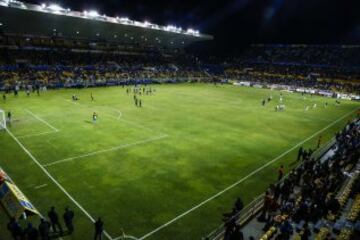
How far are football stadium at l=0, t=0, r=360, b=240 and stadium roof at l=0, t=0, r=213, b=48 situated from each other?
1.25 feet

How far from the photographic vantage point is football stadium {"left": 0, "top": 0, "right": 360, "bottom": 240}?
1411 cm

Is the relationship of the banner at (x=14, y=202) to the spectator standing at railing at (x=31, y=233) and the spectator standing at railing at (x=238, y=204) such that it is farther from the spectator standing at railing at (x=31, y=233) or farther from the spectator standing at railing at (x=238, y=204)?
the spectator standing at railing at (x=238, y=204)

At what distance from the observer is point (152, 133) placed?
2991cm

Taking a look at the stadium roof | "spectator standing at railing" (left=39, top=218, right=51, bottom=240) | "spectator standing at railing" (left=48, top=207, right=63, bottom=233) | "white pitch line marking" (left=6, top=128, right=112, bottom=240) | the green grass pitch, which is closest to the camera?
"spectator standing at railing" (left=39, top=218, right=51, bottom=240)

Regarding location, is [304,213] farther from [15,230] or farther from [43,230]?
[15,230]

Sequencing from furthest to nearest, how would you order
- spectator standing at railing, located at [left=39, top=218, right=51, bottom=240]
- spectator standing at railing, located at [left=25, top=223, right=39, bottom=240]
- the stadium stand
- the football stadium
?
the football stadium → the stadium stand → spectator standing at railing, located at [left=39, top=218, right=51, bottom=240] → spectator standing at railing, located at [left=25, top=223, right=39, bottom=240]

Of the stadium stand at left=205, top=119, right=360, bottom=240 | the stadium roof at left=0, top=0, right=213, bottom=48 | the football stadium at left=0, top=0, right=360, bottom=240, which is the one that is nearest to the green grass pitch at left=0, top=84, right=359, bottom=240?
the football stadium at left=0, top=0, right=360, bottom=240

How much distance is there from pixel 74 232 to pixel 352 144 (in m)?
22.6

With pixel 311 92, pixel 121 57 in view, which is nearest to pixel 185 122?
pixel 311 92

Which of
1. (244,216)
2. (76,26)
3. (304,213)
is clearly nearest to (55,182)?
(244,216)

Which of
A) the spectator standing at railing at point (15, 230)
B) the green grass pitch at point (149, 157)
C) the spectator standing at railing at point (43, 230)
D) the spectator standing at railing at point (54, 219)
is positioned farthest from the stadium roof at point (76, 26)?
the spectator standing at railing at point (43, 230)

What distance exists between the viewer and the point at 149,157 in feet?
76.3

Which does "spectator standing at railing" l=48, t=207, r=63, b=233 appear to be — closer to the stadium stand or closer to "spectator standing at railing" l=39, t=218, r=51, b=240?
"spectator standing at railing" l=39, t=218, r=51, b=240

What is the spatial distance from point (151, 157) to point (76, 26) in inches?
2232
